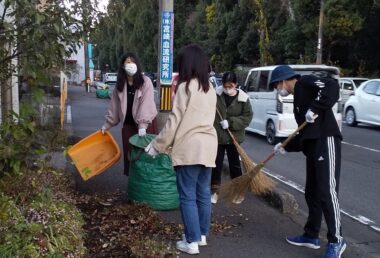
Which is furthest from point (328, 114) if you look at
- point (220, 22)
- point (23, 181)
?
point (220, 22)

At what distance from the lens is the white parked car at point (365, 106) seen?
1399 cm

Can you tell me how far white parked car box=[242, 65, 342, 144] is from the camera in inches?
394

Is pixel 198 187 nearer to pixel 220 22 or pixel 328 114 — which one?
pixel 328 114

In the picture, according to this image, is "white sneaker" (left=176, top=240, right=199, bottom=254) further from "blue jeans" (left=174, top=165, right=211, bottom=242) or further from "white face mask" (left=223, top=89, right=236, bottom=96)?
"white face mask" (left=223, top=89, right=236, bottom=96)

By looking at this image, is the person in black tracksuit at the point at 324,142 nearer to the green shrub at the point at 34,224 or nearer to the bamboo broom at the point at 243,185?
the bamboo broom at the point at 243,185

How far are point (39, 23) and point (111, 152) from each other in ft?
9.01

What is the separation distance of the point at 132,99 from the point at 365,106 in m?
10.7

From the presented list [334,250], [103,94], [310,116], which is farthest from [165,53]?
[103,94]

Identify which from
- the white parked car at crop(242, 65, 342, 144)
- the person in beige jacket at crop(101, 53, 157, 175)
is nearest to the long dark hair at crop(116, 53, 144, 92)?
the person in beige jacket at crop(101, 53, 157, 175)

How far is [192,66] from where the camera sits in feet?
12.9

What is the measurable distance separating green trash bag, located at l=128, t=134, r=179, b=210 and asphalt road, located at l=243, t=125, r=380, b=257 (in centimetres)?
Answer: 163

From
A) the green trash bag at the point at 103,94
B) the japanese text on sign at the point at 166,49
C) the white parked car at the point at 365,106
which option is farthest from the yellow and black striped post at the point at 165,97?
the green trash bag at the point at 103,94

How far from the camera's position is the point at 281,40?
96.1ft

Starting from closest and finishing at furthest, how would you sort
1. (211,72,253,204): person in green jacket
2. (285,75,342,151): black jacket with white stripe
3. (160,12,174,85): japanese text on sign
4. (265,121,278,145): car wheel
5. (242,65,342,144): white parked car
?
(285,75,342,151): black jacket with white stripe, (211,72,253,204): person in green jacket, (160,12,174,85): japanese text on sign, (242,65,342,144): white parked car, (265,121,278,145): car wheel
